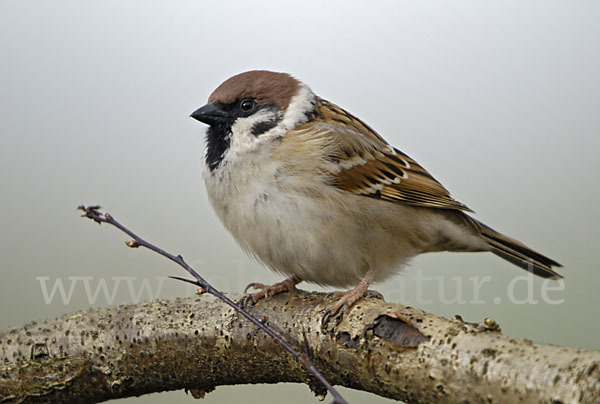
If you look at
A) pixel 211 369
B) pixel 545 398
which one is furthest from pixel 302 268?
pixel 545 398

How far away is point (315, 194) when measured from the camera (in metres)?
2.68

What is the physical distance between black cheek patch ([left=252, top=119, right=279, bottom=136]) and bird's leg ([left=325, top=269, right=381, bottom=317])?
2.41 feet

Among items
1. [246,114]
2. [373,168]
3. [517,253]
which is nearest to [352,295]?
[373,168]

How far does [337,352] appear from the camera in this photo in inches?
87.0

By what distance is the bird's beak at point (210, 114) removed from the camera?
2828mm

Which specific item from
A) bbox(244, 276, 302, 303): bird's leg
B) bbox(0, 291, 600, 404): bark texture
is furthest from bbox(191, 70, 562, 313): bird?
bbox(0, 291, 600, 404): bark texture

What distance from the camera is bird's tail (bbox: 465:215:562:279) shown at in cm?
315

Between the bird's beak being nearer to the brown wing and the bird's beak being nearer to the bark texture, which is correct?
the brown wing

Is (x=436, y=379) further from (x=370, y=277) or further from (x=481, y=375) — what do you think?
(x=370, y=277)

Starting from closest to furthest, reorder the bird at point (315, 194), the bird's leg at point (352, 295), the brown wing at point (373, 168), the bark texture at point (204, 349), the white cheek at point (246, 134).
Answer: the bark texture at point (204, 349) < the bird's leg at point (352, 295) < the bird at point (315, 194) < the white cheek at point (246, 134) < the brown wing at point (373, 168)

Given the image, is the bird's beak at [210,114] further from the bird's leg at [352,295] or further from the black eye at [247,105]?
the bird's leg at [352,295]

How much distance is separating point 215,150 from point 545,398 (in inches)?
67.0

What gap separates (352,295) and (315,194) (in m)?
0.45

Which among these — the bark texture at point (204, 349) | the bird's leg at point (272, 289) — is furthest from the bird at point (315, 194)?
the bark texture at point (204, 349)
